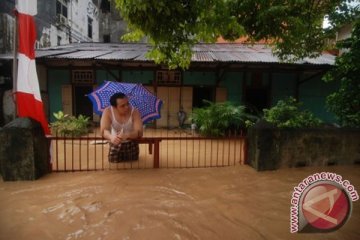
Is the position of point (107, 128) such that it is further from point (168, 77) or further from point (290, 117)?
point (168, 77)

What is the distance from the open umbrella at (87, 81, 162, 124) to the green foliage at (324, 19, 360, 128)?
4.40 m

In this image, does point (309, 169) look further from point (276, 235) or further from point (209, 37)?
point (209, 37)

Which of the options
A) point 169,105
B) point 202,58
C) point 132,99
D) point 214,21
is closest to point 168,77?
point 169,105

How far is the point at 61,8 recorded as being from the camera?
15.9 metres

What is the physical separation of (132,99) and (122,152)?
4.07ft

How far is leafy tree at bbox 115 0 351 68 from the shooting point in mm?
3652

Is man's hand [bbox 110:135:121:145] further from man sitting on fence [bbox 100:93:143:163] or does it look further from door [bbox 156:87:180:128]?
door [bbox 156:87:180:128]

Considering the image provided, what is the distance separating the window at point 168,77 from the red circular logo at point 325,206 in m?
9.56

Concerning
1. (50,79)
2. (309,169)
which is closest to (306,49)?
(309,169)

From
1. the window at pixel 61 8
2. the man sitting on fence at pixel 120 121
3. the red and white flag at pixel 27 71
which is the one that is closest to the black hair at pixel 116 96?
the man sitting on fence at pixel 120 121

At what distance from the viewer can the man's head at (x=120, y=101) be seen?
478 centimetres

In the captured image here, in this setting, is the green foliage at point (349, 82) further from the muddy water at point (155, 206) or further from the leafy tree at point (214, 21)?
the muddy water at point (155, 206)

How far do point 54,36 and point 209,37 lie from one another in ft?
47.1

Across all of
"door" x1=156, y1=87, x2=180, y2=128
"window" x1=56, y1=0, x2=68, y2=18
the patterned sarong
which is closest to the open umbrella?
the patterned sarong
